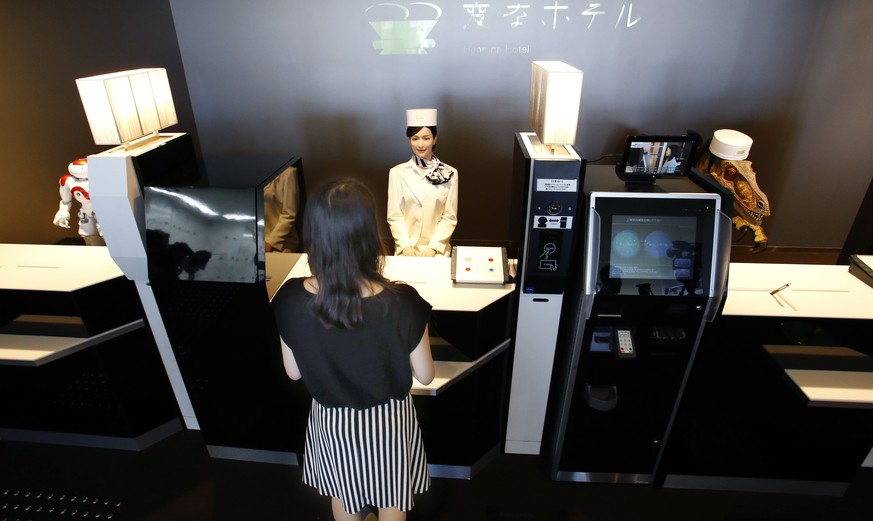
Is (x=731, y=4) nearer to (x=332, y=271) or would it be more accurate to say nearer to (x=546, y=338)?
(x=546, y=338)

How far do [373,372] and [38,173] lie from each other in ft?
8.58

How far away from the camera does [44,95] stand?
2.64m

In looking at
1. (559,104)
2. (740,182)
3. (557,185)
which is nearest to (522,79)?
(740,182)

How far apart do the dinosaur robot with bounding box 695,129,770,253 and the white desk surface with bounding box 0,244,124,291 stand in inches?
126

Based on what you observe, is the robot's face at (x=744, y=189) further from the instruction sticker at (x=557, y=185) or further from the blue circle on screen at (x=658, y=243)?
the instruction sticker at (x=557, y=185)

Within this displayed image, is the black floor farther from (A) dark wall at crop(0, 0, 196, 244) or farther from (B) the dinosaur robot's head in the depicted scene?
(B) the dinosaur robot's head

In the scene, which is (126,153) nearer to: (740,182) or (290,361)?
(290,361)

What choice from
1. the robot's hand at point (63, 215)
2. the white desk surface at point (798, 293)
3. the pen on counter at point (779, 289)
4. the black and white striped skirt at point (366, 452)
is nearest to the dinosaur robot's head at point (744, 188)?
the white desk surface at point (798, 293)

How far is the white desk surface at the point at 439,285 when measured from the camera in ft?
6.15

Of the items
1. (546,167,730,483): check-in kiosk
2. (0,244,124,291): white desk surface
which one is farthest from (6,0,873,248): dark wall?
(546,167,730,483): check-in kiosk

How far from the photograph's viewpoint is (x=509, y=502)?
2.25 m

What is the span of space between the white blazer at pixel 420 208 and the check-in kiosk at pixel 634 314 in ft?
3.15

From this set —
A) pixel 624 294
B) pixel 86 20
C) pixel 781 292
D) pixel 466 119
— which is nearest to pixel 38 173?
pixel 86 20

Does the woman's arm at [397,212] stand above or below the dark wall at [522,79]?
below
